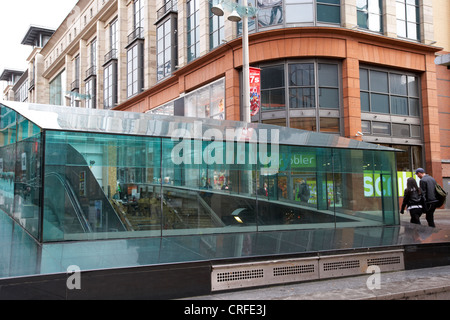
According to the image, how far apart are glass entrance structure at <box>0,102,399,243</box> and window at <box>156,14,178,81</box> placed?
1725 centimetres

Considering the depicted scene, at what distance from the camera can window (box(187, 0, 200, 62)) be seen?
2517 cm

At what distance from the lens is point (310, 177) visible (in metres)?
11.2

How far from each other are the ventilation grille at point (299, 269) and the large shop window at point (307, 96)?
1255cm

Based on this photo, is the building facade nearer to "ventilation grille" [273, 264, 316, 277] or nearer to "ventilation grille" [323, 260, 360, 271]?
"ventilation grille" [323, 260, 360, 271]

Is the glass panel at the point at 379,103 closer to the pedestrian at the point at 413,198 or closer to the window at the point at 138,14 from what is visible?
the pedestrian at the point at 413,198

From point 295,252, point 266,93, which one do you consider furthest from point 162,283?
point 266,93

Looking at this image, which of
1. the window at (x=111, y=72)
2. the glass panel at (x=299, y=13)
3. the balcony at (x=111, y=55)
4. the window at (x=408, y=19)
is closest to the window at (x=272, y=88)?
the glass panel at (x=299, y=13)

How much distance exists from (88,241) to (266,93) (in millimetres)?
13930

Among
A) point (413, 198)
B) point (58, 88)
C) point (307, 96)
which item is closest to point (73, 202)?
point (413, 198)

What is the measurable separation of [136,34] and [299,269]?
31364 millimetres

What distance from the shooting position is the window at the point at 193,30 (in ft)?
82.6

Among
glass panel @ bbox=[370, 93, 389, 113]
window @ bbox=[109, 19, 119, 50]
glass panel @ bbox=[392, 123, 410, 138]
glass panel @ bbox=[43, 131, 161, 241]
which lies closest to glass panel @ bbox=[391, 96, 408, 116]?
glass panel @ bbox=[370, 93, 389, 113]

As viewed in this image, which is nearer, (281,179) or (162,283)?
(162,283)

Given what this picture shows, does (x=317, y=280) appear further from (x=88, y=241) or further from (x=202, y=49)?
(x=202, y=49)
